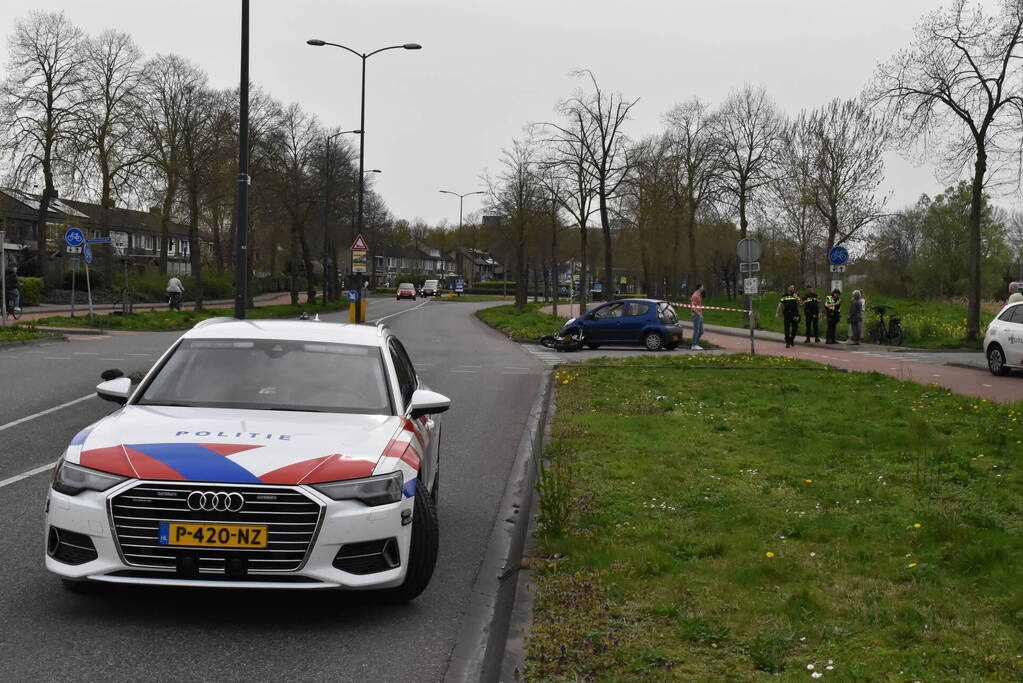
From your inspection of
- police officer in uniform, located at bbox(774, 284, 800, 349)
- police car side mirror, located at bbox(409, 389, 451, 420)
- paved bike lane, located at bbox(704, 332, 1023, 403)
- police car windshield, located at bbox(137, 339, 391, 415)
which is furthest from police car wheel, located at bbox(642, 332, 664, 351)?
police car side mirror, located at bbox(409, 389, 451, 420)

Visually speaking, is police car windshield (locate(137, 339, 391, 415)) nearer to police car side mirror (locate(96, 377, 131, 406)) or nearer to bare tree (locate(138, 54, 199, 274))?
police car side mirror (locate(96, 377, 131, 406))

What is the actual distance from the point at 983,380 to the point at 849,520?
574 inches

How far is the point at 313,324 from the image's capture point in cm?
722

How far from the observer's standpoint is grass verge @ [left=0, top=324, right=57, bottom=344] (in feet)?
82.0

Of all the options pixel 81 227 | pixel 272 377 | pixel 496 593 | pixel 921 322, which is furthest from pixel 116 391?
pixel 81 227

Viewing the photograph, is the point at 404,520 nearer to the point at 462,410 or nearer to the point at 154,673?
the point at 154,673

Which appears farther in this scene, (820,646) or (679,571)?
(679,571)

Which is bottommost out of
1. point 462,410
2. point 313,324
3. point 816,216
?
point 462,410

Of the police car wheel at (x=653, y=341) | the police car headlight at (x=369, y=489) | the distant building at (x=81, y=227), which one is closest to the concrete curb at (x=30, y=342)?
the distant building at (x=81, y=227)

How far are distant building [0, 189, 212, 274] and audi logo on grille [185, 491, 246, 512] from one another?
36.4 metres

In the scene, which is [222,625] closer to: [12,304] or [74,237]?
[74,237]

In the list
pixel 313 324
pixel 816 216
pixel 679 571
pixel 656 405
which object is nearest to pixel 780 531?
pixel 679 571

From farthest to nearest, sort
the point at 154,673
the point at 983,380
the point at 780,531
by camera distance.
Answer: the point at 983,380 → the point at 780,531 → the point at 154,673

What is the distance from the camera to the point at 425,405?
20.4 feet
